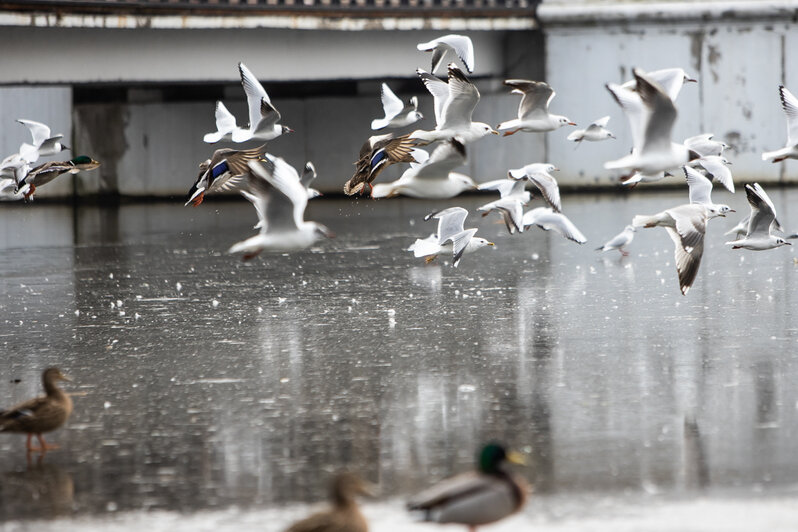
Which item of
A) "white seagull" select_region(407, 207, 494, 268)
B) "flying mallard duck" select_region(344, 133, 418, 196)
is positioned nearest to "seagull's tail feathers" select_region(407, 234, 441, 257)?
"white seagull" select_region(407, 207, 494, 268)

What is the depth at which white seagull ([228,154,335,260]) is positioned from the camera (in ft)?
27.1

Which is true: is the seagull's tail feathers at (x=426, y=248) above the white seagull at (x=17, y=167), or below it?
below

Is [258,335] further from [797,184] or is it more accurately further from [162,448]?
[797,184]

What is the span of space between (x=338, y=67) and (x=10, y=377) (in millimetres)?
19342

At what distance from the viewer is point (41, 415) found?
22.4ft

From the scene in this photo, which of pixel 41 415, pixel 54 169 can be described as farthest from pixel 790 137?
pixel 41 415

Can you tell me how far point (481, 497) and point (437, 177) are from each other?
6.36 meters

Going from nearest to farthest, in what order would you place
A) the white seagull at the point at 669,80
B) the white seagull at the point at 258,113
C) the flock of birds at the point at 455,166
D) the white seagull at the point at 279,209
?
the white seagull at the point at 279,209, the flock of birds at the point at 455,166, the white seagull at the point at 669,80, the white seagull at the point at 258,113

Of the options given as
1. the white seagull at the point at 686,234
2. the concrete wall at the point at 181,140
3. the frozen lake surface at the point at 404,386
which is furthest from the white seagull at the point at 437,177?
the concrete wall at the point at 181,140

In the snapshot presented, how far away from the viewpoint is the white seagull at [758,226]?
12.3m

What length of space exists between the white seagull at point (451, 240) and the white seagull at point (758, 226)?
2697mm

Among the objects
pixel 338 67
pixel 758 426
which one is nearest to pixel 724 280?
pixel 758 426

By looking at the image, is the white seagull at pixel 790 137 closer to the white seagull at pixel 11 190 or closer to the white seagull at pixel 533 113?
the white seagull at pixel 533 113

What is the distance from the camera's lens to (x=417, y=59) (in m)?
28.4
